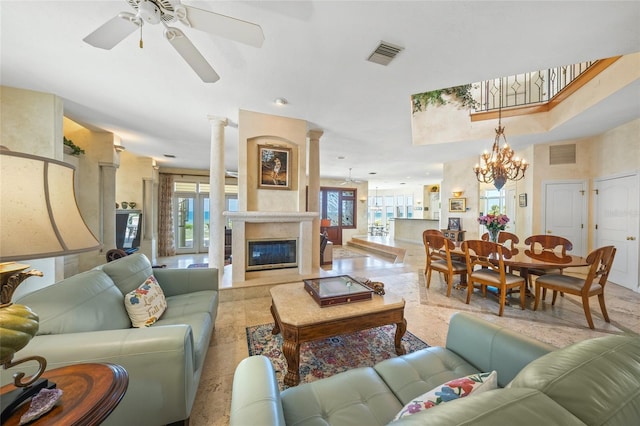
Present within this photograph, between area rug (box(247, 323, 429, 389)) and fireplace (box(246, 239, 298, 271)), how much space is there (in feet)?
4.55

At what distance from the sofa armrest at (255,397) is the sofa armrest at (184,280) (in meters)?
1.62

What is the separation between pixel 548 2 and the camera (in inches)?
63.7

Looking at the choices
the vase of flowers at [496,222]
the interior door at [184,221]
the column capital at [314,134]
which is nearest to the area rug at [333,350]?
the vase of flowers at [496,222]

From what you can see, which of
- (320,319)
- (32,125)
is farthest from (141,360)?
(32,125)

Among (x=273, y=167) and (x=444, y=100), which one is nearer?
(x=273, y=167)

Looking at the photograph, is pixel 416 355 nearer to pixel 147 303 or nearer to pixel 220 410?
pixel 220 410

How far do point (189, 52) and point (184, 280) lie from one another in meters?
2.06

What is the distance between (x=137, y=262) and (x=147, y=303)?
498mm

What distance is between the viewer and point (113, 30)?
1481 millimetres

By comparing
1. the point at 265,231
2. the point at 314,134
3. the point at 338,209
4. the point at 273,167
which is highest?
the point at 314,134

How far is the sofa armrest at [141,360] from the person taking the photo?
1.04 m

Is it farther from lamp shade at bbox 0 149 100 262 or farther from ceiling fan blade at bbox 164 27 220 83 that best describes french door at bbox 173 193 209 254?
lamp shade at bbox 0 149 100 262

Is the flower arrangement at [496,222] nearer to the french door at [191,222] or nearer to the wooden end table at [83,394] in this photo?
the wooden end table at [83,394]

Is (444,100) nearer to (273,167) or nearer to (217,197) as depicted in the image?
(273,167)
